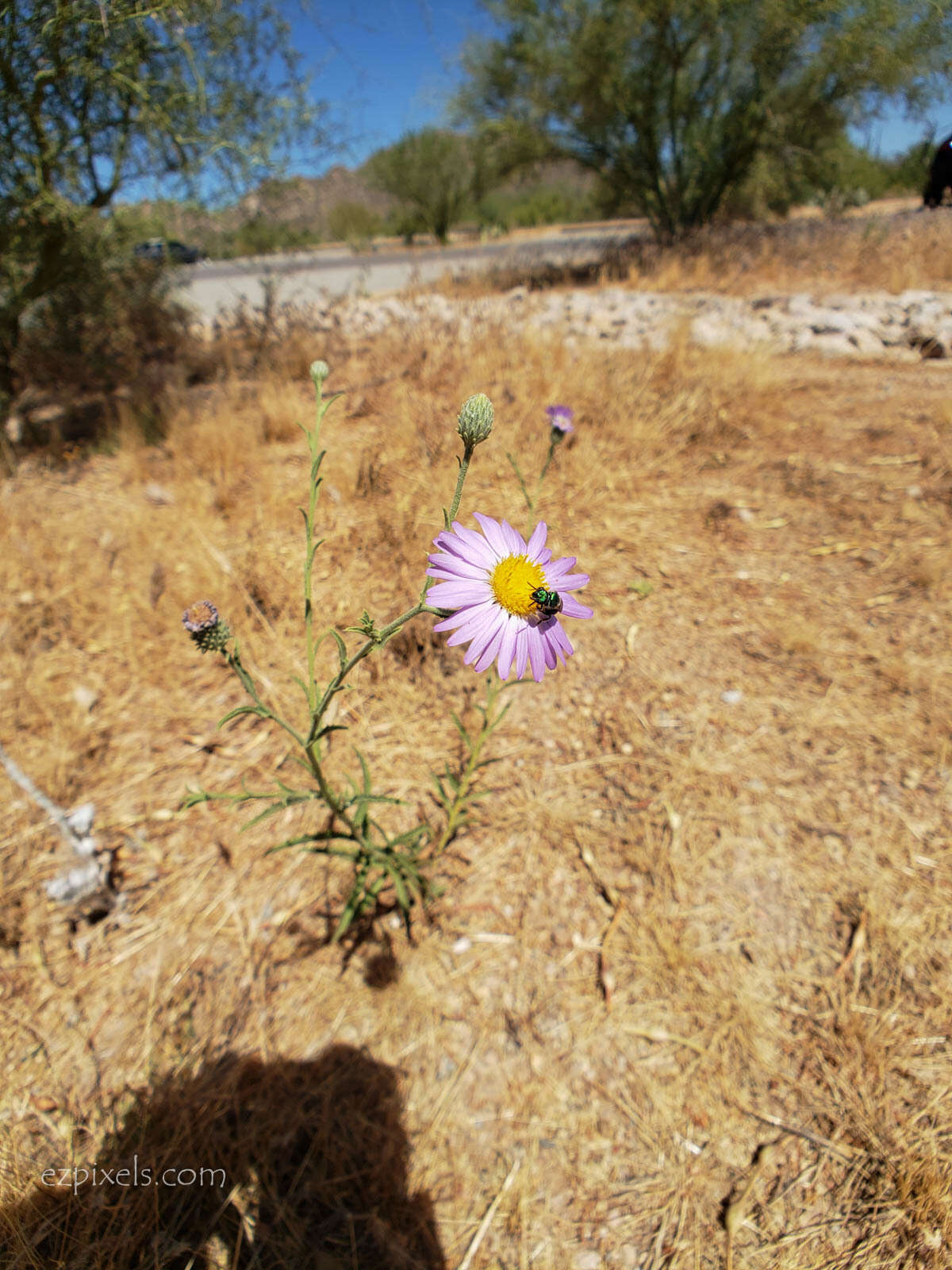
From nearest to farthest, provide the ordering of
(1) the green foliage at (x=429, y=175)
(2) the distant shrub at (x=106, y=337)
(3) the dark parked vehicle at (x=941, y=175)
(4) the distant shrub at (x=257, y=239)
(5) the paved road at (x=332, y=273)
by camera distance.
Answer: (3) the dark parked vehicle at (x=941, y=175) < (2) the distant shrub at (x=106, y=337) < (4) the distant shrub at (x=257, y=239) < (5) the paved road at (x=332, y=273) < (1) the green foliage at (x=429, y=175)

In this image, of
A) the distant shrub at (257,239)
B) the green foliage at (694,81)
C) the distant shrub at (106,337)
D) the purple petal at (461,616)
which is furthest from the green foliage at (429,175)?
the purple petal at (461,616)

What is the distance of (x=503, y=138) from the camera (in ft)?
33.5

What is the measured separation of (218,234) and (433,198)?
74.5 feet

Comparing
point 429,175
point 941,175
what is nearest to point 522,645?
point 941,175

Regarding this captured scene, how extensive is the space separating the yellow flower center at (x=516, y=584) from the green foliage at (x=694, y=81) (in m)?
10.6

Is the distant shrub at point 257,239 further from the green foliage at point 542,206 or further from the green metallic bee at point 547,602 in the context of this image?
the green foliage at point 542,206

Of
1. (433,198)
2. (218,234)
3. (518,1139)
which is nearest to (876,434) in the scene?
(518,1139)

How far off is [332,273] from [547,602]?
664 inches

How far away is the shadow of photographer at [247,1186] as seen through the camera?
104 cm

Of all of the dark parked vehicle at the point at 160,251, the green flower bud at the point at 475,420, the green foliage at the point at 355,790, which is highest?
the dark parked vehicle at the point at 160,251

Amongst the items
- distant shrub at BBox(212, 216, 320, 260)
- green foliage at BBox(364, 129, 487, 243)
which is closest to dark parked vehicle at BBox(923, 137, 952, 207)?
distant shrub at BBox(212, 216, 320, 260)

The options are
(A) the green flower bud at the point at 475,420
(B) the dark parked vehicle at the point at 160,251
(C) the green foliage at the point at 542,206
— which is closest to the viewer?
(A) the green flower bud at the point at 475,420

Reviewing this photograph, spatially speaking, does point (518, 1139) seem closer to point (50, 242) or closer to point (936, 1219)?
point (936, 1219)

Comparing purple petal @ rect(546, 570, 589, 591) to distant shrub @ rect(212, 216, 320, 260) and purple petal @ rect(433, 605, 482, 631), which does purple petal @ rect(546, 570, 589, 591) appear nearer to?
purple petal @ rect(433, 605, 482, 631)
